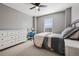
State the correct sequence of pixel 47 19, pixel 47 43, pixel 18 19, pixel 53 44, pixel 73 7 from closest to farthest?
pixel 73 7, pixel 47 19, pixel 53 44, pixel 47 43, pixel 18 19

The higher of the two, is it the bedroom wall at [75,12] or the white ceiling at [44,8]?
the white ceiling at [44,8]

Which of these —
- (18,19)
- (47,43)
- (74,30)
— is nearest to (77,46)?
(74,30)

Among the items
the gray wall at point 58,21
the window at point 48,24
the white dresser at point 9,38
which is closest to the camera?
the gray wall at point 58,21

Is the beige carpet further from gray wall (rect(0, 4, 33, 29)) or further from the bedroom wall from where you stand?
the bedroom wall

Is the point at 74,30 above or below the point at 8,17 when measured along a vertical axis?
below

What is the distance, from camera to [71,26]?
1450mm

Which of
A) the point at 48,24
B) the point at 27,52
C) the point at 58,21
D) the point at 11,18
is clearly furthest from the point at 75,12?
the point at 11,18

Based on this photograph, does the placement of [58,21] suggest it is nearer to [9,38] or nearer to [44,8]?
[44,8]

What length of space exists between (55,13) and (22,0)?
90 centimetres

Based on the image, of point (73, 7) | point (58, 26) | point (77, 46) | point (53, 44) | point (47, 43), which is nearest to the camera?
point (77, 46)

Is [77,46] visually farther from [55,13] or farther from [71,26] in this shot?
[55,13]

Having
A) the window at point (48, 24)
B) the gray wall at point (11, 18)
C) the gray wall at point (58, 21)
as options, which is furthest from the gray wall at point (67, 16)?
the gray wall at point (11, 18)

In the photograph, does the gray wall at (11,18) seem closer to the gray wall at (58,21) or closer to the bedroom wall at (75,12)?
the gray wall at (58,21)

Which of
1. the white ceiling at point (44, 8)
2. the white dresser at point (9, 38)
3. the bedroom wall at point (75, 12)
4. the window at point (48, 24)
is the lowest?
the white dresser at point (9, 38)
